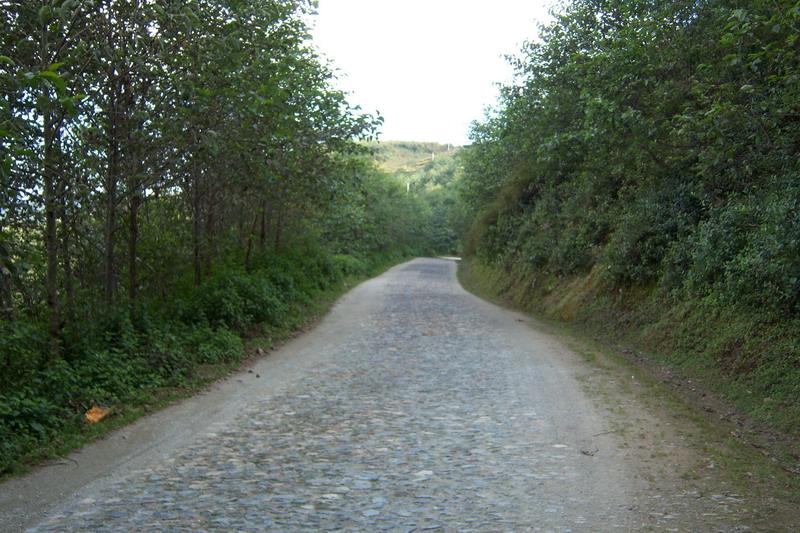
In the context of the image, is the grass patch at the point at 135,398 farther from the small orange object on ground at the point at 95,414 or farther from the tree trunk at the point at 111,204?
the tree trunk at the point at 111,204

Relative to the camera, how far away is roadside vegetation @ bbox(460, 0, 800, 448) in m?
8.91

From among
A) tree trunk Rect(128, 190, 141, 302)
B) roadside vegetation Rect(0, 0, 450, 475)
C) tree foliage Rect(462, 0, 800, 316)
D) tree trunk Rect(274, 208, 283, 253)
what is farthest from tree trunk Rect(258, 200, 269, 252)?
tree trunk Rect(128, 190, 141, 302)

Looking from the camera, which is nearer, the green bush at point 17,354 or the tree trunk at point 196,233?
the green bush at point 17,354

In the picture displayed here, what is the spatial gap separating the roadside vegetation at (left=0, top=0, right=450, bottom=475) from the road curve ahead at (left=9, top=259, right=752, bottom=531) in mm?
1117

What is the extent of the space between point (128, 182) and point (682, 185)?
10.8 metres

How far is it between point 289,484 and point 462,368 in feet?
18.4

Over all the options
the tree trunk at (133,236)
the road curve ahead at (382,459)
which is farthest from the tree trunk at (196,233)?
the road curve ahead at (382,459)

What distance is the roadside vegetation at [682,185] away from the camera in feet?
29.2

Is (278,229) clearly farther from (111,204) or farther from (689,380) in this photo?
(689,380)

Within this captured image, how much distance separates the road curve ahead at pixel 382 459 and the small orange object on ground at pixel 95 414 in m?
0.69

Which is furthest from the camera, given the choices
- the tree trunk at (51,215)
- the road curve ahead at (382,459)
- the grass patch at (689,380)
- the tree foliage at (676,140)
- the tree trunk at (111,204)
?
the tree trunk at (111,204)

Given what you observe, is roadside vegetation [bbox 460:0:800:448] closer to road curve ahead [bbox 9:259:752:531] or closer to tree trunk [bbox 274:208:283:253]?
road curve ahead [bbox 9:259:752:531]

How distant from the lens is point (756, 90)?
9.32 meters

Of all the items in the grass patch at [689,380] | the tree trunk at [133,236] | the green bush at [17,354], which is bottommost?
the grass patch at [689,380]
